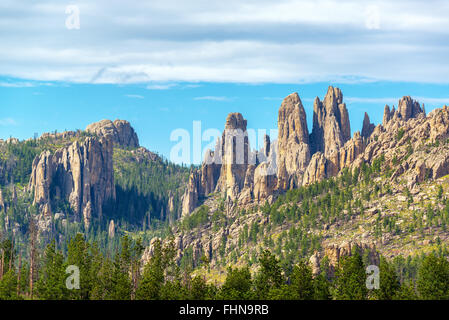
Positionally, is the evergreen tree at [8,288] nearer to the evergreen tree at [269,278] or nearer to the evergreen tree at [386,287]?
the evergreen tree at [269,278]

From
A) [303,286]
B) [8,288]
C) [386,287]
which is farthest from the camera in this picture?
[8,288]

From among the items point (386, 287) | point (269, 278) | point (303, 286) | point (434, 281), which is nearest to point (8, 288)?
point (269, 278)

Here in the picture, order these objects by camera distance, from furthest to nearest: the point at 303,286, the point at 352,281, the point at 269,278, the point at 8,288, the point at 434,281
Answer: the point at 269,278, the point at 8,288, the point at 352,281, the point at 303,286, the point at 434,281

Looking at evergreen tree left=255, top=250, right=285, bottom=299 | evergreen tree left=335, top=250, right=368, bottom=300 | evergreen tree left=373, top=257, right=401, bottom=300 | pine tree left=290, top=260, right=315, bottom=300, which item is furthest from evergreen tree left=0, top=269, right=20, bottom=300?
evergreen tree left=373, top=257, right=401, bottom=300

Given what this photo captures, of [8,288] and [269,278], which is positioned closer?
[8,288]

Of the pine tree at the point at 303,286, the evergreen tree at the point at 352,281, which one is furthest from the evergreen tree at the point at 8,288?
Answer: the evergreen tree at the point at 352,281

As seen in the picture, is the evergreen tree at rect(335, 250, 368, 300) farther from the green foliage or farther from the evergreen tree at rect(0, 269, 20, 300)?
the evergreen tree at rect(0, 269, 20, 300)

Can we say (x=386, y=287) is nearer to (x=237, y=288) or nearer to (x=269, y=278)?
(x=269, y=278)
